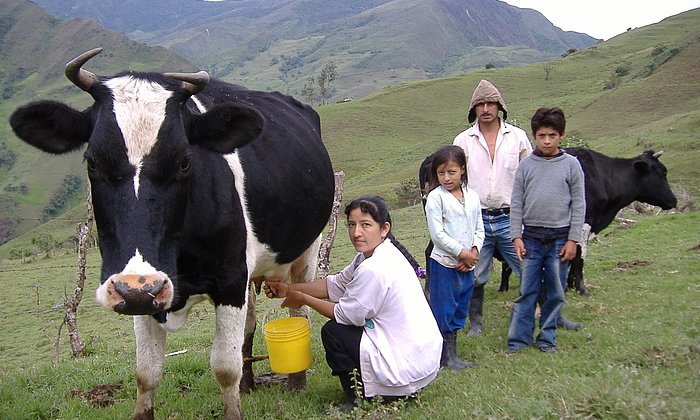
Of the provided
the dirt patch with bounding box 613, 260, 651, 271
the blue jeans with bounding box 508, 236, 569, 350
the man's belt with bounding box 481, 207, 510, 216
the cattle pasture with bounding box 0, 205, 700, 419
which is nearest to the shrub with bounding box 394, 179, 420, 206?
the dirt patch with bounding box 613, 260, 651, 271

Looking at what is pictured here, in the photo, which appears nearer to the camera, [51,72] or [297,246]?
[297,246]

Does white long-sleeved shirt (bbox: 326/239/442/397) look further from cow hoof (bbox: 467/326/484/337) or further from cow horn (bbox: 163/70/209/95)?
cow hoof (bbox: 467/326/484/337)

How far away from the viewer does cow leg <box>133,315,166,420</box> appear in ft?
14.4

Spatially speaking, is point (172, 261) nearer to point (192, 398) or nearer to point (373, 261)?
point (373, 261)

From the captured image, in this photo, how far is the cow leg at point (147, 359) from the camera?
4.39 m

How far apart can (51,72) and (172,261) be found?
175 meters

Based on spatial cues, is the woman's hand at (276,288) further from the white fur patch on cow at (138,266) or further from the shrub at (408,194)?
the shrub at (408,194)

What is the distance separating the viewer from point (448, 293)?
5.60 meters

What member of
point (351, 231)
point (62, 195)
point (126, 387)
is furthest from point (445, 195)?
point (62, 195)

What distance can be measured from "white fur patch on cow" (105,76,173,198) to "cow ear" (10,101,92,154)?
32 centimetres

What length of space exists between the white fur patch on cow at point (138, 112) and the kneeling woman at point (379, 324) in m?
1.67

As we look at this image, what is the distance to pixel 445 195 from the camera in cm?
550

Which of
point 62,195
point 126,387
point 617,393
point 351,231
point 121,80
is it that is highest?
point 121,80

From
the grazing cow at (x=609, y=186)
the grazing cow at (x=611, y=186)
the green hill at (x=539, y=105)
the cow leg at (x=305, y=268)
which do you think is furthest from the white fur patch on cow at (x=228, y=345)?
the green hill at (x=539, y=105)
